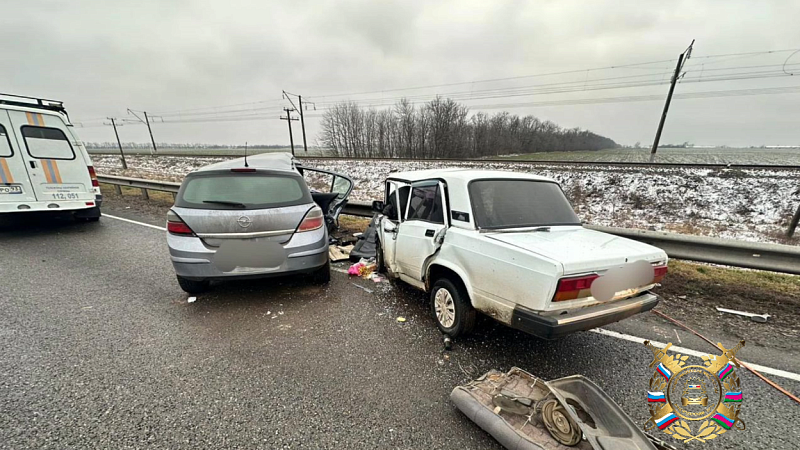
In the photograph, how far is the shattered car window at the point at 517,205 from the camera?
9.14 ft

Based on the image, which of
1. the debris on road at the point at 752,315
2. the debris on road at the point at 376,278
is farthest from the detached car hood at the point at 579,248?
the debris on road at the point at 376,278

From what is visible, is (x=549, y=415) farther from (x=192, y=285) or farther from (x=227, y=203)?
(x=192, y=285)

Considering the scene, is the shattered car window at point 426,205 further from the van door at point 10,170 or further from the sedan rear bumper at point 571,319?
the van door at point 10,170

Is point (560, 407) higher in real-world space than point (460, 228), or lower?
lower

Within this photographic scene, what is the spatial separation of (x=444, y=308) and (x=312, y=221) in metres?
1.86

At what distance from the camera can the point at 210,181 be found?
3.54 metres

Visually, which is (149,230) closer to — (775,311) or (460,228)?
(460,228)

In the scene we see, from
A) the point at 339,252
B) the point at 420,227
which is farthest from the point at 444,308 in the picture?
the point at 339,252

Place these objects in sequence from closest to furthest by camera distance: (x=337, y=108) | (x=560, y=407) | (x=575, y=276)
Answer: (x=560, y=407)
(x=575, y=276)
(x=337, y=108)

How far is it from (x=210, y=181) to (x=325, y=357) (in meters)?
2.46

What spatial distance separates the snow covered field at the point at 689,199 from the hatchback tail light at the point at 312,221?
8684 millimetres

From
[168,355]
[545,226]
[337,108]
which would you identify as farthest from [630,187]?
[337,108]

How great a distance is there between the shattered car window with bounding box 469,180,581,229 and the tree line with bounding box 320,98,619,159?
3552 cm

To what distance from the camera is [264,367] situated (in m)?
2.50
